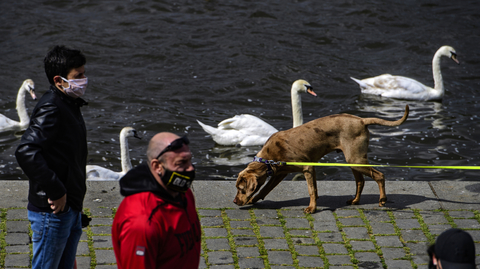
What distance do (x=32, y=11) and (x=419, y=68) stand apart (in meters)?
12.5

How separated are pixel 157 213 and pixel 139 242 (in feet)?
0.60

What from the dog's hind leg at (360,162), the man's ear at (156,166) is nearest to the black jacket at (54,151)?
the man's ear at (156,166)

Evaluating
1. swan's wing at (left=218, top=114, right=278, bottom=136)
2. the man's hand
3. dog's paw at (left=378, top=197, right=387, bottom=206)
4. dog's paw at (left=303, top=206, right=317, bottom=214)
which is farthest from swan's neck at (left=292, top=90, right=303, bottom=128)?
the man's hand

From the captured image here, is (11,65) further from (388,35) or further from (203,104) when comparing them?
(388,35)

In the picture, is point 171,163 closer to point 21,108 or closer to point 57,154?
point 57,154

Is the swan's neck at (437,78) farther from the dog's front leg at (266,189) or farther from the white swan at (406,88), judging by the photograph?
the dog's front leg at (266,189)

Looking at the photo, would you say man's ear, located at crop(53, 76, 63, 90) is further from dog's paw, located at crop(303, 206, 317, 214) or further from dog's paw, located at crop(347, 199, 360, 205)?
dog's paw, located at crop(347, 199, 360, 205)

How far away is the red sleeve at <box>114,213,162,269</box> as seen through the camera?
114 inches

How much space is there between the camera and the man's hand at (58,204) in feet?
11.7

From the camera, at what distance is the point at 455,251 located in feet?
8.86

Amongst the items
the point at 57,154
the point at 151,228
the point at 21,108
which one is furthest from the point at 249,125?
the point at 151,228

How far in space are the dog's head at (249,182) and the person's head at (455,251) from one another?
3.56 metres

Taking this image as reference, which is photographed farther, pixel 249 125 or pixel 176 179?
pixel 249 125

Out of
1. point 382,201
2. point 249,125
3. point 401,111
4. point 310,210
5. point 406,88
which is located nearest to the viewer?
point 310,210
